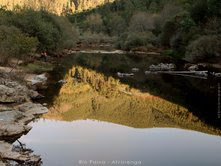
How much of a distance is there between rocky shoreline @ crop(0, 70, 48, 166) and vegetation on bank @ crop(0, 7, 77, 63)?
861 centimetres

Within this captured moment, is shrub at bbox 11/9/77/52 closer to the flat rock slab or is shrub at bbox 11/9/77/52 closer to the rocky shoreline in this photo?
the rocky shoreline

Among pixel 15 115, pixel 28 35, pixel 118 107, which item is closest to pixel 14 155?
pixel 15 115

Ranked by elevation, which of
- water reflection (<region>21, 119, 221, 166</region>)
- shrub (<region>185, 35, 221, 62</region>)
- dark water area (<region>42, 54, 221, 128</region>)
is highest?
shrub (<region>185, 35, 221, 62</region>)

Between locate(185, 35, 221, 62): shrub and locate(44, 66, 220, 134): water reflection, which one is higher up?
locate(185, 35, 221, 62): shrub

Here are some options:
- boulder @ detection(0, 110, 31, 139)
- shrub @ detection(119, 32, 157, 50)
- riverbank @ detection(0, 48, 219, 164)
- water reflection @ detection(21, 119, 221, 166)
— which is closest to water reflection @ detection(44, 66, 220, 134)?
riverbank @ detection(0, 48, 219, 164)

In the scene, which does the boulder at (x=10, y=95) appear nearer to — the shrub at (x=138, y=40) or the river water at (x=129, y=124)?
the river water at (x=129, y=124)

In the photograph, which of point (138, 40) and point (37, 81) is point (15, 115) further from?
point (138, 40)

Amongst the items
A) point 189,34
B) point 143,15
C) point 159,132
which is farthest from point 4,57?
point 143,15

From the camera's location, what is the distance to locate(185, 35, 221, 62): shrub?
6400cm

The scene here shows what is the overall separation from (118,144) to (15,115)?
7.97 meters

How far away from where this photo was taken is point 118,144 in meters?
25.8

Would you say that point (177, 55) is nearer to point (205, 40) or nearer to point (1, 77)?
point (205, 40)

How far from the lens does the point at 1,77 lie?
40656 mm

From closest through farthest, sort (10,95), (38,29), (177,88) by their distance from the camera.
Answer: (10,95), (177,88), (38,29)
